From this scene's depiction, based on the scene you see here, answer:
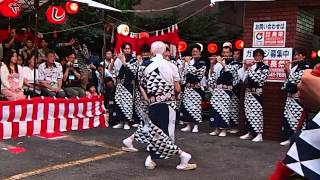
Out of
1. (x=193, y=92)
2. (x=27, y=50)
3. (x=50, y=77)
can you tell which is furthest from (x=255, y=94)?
(x=27, y=50)

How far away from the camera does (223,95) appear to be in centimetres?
854

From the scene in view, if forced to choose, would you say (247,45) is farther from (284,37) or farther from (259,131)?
(259,131)

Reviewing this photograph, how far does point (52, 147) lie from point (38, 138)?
741mm

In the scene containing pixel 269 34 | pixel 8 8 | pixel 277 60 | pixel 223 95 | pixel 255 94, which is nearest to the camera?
pixel 255 94

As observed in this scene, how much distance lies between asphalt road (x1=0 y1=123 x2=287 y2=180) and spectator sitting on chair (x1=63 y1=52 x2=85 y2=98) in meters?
1.97

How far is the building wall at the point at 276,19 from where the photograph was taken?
802 cm

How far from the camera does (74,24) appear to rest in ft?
47.4

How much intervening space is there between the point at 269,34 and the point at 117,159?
13.1 feet

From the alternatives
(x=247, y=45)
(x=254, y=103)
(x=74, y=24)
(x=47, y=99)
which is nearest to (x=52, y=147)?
(x=47, y=99)

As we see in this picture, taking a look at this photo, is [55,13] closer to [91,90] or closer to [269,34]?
[91,90]

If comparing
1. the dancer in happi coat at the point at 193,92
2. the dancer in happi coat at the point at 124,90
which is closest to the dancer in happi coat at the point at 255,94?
the dancer in happi coat at the point at 193,92

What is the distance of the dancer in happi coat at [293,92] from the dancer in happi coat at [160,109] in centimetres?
269

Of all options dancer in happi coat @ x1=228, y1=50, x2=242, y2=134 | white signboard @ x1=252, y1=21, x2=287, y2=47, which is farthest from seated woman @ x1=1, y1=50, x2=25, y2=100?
white signboard @ x1=252, y1=21, x2=287, y2=47

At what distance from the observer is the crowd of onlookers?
28.4 feet
